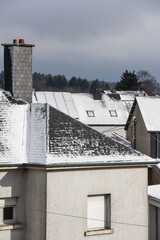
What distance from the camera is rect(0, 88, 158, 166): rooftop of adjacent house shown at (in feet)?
50.0

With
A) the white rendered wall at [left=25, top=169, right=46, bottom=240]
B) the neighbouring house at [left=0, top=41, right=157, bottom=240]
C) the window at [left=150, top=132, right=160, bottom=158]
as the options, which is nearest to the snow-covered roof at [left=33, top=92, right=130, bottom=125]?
the window at [left=150, top=132, right=160, bottom=158]

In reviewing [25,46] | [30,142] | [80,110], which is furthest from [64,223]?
[80,110]

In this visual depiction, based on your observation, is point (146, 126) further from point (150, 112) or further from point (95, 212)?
point (95, 212)

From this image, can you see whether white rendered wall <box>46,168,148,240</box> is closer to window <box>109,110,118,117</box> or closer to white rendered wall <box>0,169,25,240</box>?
white rendered wall <box>0,169,25,240</box>

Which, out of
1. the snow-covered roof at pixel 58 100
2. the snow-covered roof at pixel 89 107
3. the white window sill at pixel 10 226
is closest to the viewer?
the white window sill at pixel 10 226

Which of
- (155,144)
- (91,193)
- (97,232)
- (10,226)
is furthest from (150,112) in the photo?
(10,226)

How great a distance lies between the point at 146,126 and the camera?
34.7 meters

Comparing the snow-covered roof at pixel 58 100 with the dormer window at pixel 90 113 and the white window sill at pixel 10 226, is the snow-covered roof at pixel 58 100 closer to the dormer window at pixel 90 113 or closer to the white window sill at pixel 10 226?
the dormer window at pixel 90 113

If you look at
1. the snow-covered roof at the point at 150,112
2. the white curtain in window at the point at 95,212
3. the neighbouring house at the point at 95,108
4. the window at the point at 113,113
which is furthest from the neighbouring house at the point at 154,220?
the window at the point at 113,113

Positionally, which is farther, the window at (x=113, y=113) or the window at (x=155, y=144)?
the window at (x=113, y=113)

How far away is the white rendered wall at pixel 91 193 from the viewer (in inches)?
587

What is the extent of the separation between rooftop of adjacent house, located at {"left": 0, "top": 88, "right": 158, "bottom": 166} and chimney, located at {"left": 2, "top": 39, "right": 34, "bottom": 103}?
30.2 inches

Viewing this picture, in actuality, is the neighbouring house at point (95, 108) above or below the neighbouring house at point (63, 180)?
above

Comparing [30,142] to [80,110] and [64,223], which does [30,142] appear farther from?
[80,110]
